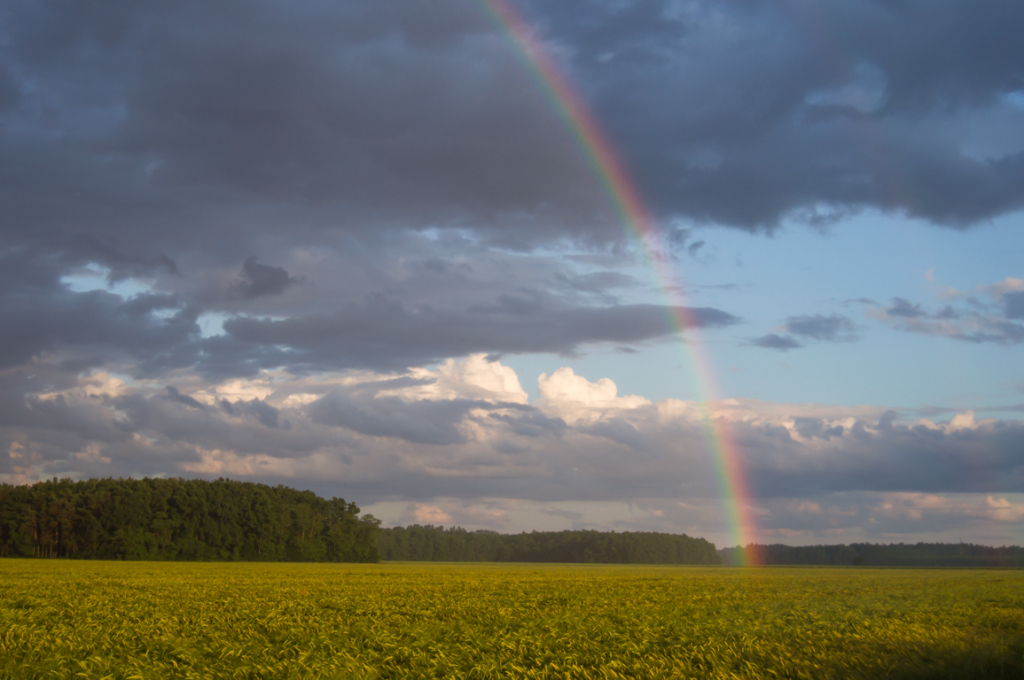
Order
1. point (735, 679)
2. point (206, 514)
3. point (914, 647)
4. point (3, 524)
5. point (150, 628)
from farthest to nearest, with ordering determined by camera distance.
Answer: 1. point (206, 514)
2. point (3, 524)
3. point (150, 628)
4. point (914, 647)
5. point (735, 679)

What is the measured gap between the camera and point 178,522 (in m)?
131

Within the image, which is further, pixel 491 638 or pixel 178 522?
pixel 178 522

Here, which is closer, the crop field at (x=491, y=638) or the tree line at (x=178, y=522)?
the crop field at (x=491, y=638)

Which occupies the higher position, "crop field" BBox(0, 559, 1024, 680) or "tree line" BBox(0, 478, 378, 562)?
"crop field" BBox(0, 559, 1024, 680)

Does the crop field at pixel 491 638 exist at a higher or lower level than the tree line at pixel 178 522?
higher

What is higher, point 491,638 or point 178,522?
point 491,638

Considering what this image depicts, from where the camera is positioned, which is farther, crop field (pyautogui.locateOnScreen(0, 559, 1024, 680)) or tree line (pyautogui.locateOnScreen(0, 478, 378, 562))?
tree line (pyautogui.locateOnScreen(0, 478, 378, 562))

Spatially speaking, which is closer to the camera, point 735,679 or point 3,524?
point 735,679

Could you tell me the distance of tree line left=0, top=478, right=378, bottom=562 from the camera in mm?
123188

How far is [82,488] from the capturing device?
13600 cm

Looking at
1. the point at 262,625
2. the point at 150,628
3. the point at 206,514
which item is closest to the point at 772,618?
the point at 262,625

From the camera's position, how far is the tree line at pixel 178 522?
404 feet

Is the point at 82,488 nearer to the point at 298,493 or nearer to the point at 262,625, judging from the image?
the point at 298,493

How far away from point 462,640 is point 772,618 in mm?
11289
